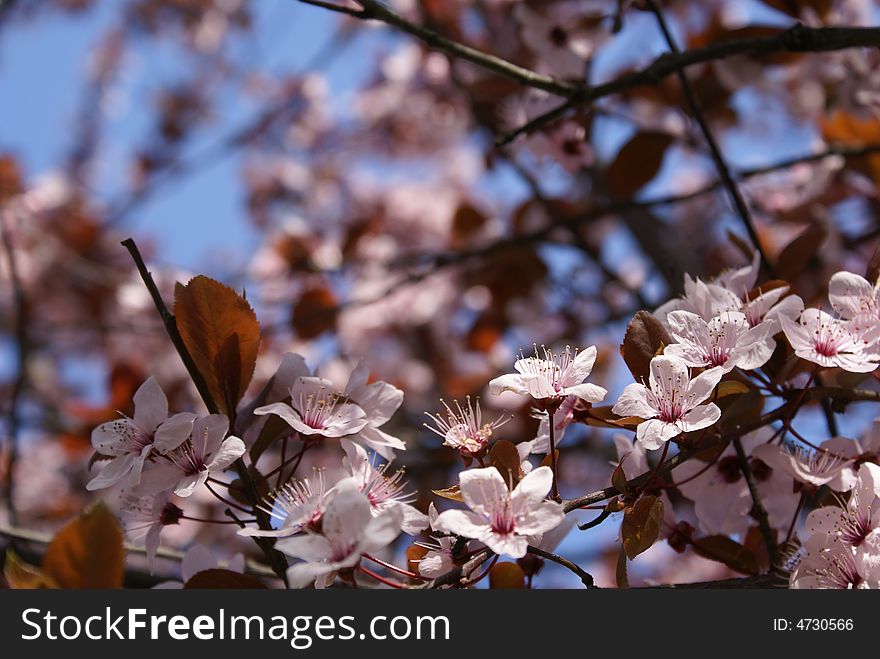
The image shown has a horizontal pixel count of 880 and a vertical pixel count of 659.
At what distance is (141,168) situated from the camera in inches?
182

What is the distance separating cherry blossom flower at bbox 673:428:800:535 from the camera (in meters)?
0.98

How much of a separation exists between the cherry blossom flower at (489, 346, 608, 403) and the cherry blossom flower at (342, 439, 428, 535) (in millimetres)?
144

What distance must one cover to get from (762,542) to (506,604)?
42 centimetres

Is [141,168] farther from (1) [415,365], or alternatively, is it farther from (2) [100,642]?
(2) [100,642]

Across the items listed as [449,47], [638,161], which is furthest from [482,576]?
[638,161]

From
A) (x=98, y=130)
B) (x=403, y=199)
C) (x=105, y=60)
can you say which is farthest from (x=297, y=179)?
(x=105, y=60)

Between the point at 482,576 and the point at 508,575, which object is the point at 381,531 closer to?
the point at 482,576

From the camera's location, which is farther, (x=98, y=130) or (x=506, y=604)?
(x=98, y=130)

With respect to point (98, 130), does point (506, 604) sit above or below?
below

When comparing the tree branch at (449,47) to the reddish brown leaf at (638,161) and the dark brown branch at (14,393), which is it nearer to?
the reddish brown leaf at (638,161)

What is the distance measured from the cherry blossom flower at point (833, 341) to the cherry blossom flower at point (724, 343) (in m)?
0.03

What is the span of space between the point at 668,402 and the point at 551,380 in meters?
0.12

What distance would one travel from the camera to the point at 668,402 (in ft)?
2.64

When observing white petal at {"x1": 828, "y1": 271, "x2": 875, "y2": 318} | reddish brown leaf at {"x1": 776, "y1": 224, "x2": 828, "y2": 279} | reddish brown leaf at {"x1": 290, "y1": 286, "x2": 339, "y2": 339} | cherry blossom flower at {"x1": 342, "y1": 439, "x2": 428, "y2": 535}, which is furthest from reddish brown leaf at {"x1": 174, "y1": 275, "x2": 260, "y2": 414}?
reddish brown leaf at {"x1": 290, "y1": 286, "x2": 339, "y2": 339}
